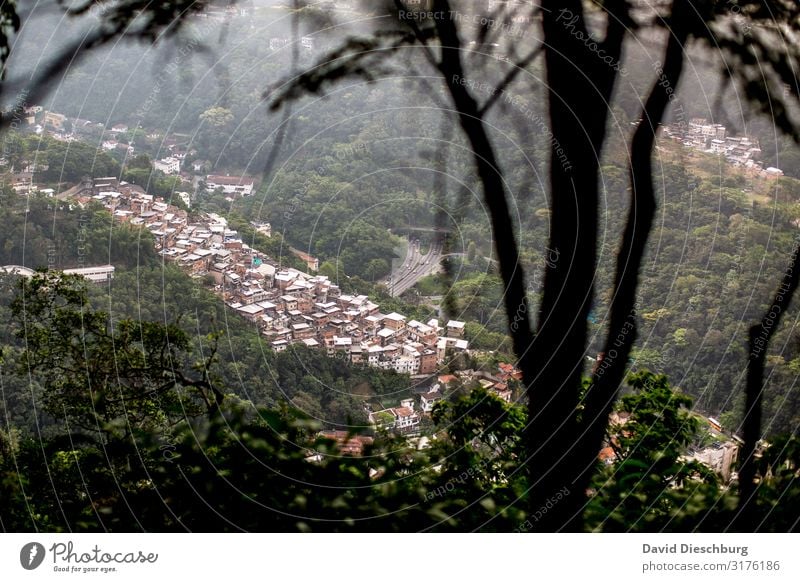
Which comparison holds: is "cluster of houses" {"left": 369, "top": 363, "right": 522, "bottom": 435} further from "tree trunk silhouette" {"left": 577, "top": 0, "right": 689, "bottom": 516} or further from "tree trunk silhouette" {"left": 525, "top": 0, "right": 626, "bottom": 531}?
"tree trunk silhouette" {"left": 577, "top": 0, "right": 689, "bottom": 516}

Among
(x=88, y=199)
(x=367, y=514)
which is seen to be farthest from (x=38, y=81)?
(x=367, y=514)

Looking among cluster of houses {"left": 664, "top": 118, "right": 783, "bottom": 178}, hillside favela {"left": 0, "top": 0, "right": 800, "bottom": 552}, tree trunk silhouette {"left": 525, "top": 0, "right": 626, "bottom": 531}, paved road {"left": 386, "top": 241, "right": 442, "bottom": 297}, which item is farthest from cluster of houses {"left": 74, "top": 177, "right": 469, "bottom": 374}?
cluster of houses {"left": 664, "top": 118, "right": 783, "bottom": 178}

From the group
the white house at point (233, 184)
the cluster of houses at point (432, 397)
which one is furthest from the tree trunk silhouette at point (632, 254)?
the white house at point (233, 184)

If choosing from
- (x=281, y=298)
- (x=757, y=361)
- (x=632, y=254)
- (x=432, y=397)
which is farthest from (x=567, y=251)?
(x=281, y=298)

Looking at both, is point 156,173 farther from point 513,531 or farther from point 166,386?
point 513,531

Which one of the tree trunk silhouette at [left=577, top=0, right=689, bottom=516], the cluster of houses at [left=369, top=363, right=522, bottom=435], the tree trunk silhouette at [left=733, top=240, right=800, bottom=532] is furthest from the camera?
the tree trunk silhouette at [left=733, top=240, right=800, bottom=532]

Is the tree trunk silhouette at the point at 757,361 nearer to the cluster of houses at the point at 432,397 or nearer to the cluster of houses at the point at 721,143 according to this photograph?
the cluster of houses at the point at 721,143
